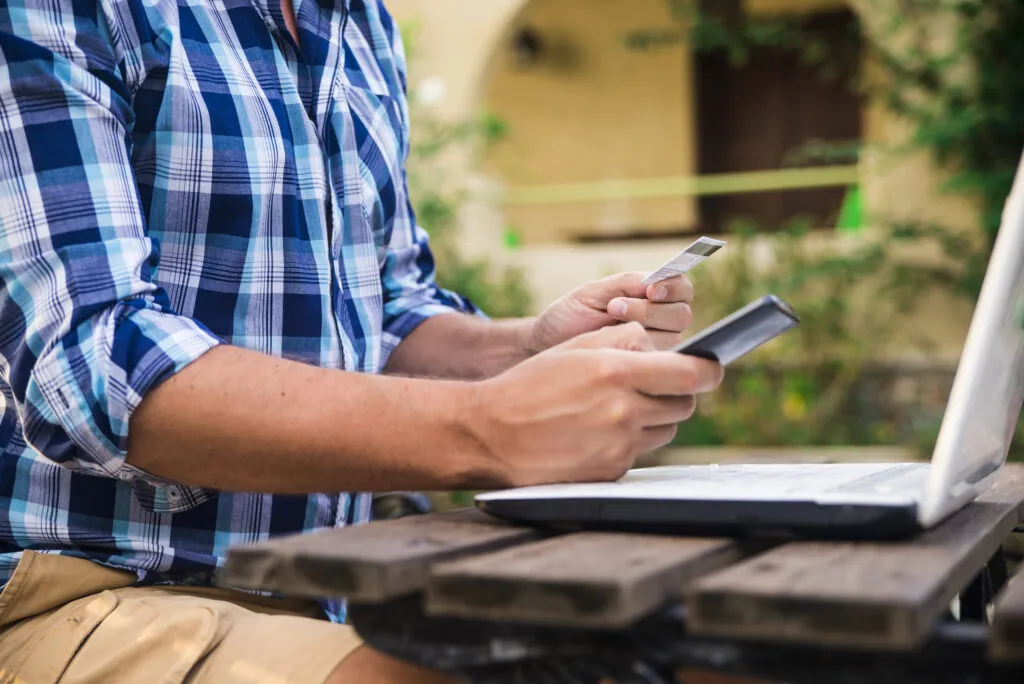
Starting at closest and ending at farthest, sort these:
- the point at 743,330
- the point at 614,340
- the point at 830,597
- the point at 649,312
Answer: the point at 830,597, the point at 743,330, the point at 614,340, the point at 649,312

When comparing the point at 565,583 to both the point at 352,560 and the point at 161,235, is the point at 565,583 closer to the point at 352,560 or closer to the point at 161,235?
the point at 352,560

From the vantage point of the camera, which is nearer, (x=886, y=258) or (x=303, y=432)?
(x=303, y=432)

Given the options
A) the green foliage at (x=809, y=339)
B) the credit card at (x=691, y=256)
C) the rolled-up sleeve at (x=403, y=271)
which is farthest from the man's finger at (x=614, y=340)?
the green foliage at (x=809, y=339)

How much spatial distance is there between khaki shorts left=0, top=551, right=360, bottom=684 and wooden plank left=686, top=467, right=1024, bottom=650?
47cm

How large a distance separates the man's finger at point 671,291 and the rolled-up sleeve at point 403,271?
0.44 m

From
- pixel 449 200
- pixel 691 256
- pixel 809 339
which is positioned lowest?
pixel 809 339

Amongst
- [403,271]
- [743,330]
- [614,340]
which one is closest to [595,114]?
[403,271]

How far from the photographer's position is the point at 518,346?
177cm

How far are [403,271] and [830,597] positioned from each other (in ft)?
4.27

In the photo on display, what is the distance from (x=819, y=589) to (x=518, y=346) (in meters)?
1.07

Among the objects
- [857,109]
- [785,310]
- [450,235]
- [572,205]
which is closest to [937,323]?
[450,235]

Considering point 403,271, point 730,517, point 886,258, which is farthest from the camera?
point 886,258

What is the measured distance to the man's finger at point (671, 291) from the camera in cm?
153

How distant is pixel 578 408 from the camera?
1070mm
